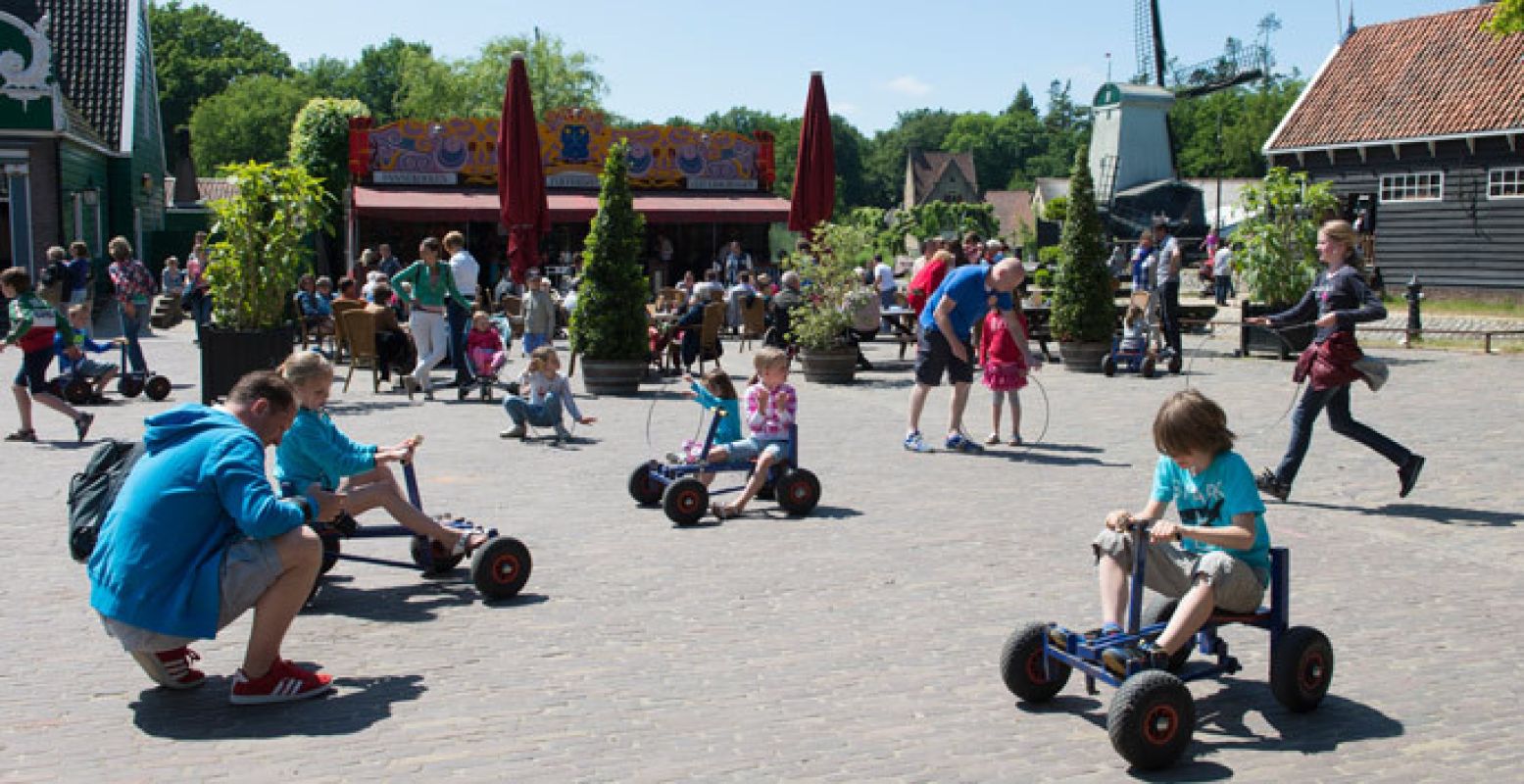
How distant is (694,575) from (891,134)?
151252 mm

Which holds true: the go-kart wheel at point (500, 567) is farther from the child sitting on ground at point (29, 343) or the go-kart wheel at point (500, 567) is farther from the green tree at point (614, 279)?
the green tree at point (614, 279)

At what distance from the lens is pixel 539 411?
11.6 m

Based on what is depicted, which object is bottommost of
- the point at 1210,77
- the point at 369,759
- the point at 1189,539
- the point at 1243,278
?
the point at 369,759

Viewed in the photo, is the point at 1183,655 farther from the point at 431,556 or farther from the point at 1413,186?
the point at 1413,186

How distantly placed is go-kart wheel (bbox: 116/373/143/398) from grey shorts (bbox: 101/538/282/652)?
35.2 feet

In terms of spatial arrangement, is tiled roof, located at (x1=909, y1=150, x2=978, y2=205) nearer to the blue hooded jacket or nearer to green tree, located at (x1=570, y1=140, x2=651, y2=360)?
green tree, located at (x1=570, y1=140, x2=651, y2=360)

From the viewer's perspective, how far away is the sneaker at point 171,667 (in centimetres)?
489

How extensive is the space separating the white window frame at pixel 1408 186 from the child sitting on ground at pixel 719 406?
28869 mm

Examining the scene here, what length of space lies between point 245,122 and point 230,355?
74182mm

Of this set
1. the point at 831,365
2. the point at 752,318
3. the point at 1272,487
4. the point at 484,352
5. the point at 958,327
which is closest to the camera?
the point at 1272,487

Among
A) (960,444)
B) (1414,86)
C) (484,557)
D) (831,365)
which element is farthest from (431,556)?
(1414,86)

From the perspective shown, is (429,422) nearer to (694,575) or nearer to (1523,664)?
(694,575)

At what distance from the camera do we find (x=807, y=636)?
5.82m

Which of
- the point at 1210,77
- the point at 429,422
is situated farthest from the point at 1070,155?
the point at 429,422
